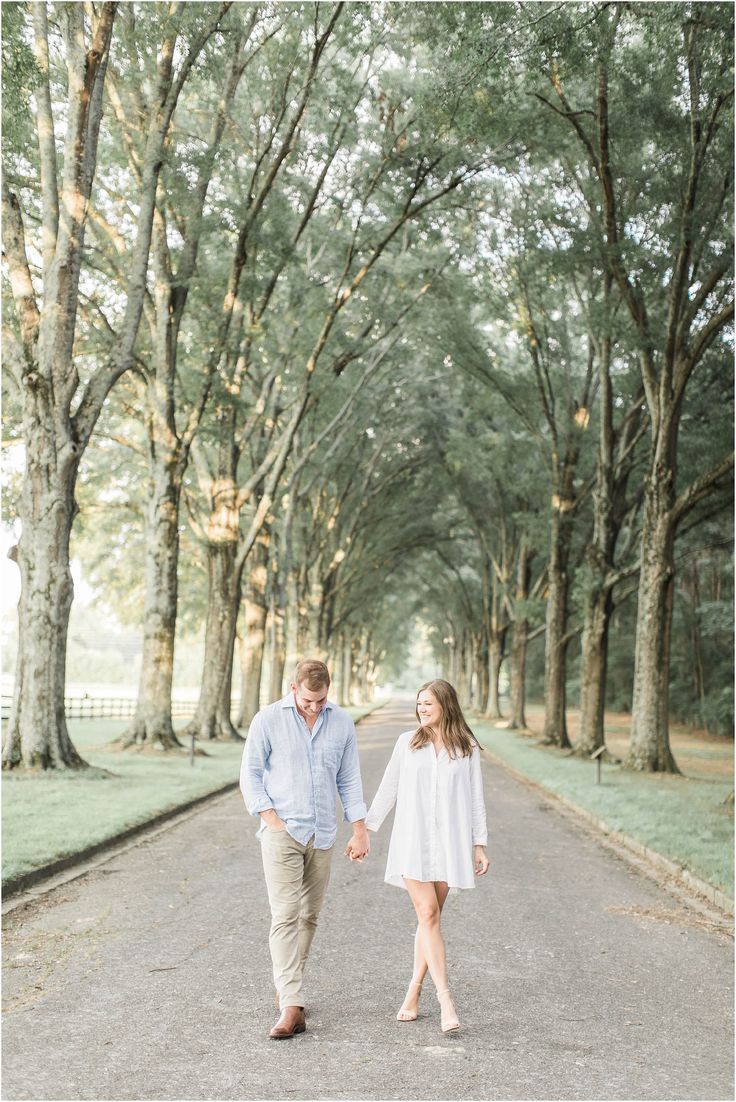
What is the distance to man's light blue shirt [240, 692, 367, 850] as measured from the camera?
5020 millimetres

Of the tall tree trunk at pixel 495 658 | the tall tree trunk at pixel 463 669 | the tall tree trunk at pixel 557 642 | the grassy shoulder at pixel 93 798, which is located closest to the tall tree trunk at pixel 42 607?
the grassy shoulder at pixel 93 798

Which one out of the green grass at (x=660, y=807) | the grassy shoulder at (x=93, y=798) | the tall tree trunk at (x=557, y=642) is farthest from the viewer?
the tall tree trunk at (x=557, y=642)

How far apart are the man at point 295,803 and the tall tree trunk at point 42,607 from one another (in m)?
11.0

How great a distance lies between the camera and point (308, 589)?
40.1 metres

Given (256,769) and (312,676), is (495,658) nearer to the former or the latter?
(256,769)

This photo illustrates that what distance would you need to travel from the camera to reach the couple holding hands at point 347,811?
4828 mm

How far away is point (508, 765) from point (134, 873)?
53.7 ft

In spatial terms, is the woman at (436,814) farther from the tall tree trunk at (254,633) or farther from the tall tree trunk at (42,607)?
the tall tree trunk at (254,633)

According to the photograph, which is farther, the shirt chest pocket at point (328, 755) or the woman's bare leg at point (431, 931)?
the shirt chest pocket at point (328, 755)

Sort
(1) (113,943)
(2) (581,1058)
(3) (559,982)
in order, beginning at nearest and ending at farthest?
(2) (581,1058) → (3) (559,982) → (1) (113,943)

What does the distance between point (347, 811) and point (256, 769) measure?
0.55 m

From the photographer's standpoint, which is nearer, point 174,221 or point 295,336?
point 174,221

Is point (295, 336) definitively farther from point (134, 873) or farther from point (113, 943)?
point (113, 943)

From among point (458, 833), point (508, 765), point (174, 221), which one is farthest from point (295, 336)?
point (458, 833)
